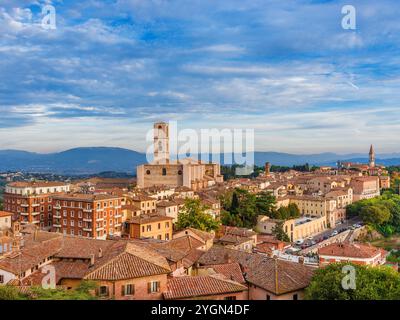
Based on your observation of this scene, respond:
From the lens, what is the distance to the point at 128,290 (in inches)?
329

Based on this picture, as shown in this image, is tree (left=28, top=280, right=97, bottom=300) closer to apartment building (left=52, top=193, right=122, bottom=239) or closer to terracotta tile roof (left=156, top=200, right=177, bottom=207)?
apartment building (left=52, top=193, right=122, bottom=239)

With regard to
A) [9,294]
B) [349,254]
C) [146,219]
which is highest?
[9,294]

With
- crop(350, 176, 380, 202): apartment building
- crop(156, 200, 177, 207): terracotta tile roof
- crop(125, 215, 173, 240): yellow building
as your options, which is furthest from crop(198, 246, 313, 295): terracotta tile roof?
crop(350, 176, 380, 202): apartment building

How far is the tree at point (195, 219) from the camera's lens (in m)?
22.6

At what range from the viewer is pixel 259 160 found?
39.6 metres

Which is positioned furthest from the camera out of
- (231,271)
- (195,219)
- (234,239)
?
(195,219)

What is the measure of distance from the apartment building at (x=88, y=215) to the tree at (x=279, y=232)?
962 cm

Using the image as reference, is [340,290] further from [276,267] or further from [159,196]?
[159,196]

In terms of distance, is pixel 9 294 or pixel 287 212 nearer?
pixel 9 294

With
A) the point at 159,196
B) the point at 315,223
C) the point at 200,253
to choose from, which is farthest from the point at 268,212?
the point at 200,253

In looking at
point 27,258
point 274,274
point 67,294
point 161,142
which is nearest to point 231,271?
point 274,274

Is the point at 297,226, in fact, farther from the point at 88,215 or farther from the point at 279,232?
the point at 88,215

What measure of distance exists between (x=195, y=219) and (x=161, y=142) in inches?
962
